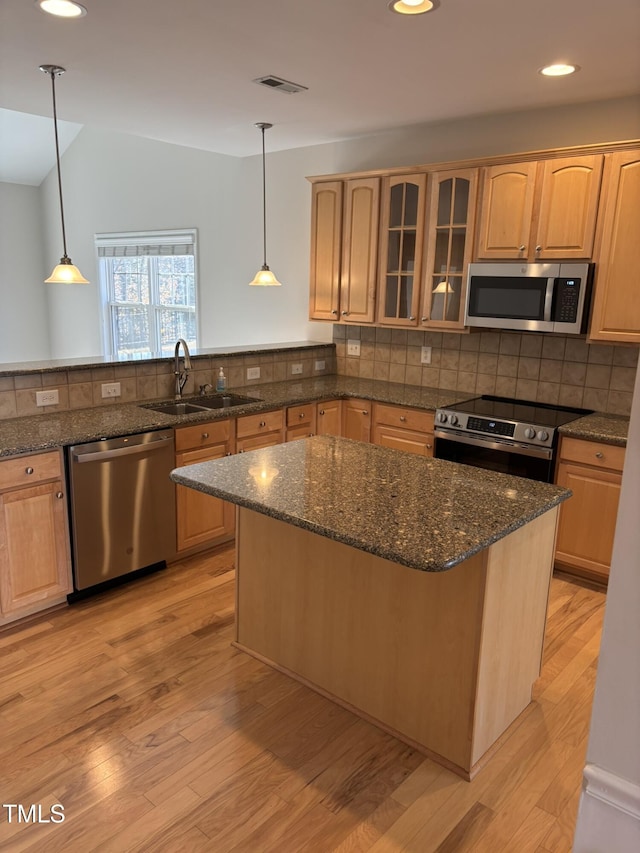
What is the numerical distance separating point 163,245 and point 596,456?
468 centimetres

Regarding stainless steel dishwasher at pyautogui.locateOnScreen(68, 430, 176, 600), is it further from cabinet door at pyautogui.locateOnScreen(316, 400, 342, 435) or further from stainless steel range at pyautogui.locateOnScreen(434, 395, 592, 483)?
stainless steel range at pyautogui.locateOnScreen(434, 395, 592, 483)

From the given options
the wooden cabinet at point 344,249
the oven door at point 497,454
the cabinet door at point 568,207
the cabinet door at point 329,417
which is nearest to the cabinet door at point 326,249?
the wooden cabinet at point 344,249

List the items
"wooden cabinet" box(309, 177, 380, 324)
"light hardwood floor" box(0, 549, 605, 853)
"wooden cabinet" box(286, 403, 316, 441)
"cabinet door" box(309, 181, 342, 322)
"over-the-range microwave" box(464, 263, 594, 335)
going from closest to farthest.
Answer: "light hardwood floor" box(0, 549, 605, 853) → "over-the-range microwave" box(464, 263, 594, 335) → "wooden cabinet" box(286, 403, 316, 441) → "wooden cabinet" box(309, 177, 380, 324) → "cabinet door" box(309, 181, 342, 322)

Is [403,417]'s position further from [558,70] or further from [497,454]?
[558,70]

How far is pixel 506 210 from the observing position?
3627 mm

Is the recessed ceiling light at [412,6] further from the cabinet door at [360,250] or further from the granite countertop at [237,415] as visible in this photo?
the granite countertop at [237,415]

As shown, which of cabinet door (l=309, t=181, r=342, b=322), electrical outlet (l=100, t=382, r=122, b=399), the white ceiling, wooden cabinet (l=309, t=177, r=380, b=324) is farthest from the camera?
cabinet door (l=309, t=181, r=342, b=322)

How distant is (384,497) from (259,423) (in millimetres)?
1876

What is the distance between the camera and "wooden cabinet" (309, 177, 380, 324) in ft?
14.1

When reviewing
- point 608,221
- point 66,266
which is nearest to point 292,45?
point 66,266

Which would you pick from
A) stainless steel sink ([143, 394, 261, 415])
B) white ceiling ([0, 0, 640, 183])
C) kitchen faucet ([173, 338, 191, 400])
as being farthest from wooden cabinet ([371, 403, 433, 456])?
white ceiling ([0, 0, 640, 183])

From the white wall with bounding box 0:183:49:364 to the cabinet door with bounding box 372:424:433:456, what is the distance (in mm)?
5408

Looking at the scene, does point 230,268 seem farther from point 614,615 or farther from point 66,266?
point 614,615

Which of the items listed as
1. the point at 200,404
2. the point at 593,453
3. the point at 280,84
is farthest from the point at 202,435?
the point at 593,453
